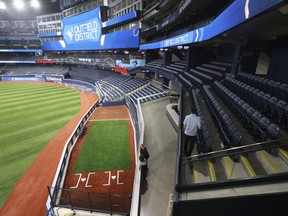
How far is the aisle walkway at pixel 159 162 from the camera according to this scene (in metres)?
5.66

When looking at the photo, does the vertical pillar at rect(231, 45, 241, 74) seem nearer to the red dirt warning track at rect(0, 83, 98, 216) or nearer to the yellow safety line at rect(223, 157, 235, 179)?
the yellow safety line at rect(223, 157, 235, 179)

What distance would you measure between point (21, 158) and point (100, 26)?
2923cm

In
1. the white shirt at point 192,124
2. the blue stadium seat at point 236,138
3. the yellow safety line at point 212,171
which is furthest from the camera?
the white shirt at point 192,124

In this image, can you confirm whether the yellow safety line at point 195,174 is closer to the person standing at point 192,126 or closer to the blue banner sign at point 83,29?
the person standing at point 192,126

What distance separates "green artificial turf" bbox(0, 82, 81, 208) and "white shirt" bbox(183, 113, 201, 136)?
29.0 ft

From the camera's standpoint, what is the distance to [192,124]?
5.44 metres

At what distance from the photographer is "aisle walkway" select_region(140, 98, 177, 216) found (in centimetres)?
566

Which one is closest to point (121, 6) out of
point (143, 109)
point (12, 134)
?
point (143, 109)

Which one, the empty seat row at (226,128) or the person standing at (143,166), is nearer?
the empty seat row at (226,128)

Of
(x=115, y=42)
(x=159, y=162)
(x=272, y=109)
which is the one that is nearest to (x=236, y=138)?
(x=272, y=109)

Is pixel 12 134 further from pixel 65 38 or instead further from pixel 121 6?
pixel 65 38

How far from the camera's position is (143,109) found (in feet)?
49.5

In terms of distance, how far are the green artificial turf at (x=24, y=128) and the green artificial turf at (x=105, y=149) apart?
3.16m

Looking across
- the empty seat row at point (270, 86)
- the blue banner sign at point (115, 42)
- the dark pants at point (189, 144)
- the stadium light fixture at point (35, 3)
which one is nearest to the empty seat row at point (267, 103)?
the empty seat row at point (270, 86)
